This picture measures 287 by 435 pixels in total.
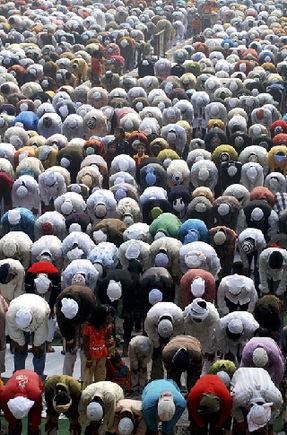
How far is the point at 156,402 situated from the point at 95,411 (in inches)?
25.9

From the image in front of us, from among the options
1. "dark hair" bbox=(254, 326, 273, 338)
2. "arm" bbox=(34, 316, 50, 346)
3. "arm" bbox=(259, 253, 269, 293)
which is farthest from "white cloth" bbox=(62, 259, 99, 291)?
"dark hair" bbox=(254, 326, 273, 338)

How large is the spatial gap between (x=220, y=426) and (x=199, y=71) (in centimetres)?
1666

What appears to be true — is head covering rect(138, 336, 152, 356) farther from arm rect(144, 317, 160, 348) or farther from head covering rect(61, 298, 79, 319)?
head covering rect(61, 298, 79, 319)

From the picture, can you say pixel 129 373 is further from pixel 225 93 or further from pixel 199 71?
pixel 199 71

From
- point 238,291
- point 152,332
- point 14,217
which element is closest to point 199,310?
point 152,332

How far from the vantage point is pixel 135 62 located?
1228 inches

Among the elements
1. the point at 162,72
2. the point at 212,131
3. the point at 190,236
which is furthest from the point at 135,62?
the point at 190,236

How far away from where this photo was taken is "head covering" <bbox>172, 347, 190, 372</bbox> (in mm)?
10266

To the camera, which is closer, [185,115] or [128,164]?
[128,164]

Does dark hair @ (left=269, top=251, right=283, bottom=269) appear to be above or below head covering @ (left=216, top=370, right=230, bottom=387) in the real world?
above

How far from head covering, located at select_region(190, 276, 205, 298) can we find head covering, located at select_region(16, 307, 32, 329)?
7.40ft

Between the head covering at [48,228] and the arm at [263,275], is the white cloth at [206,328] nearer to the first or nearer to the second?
the arm at [263,275]

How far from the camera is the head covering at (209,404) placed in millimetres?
9391

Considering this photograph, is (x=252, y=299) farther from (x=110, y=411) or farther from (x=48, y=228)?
(x=48, y=228)
